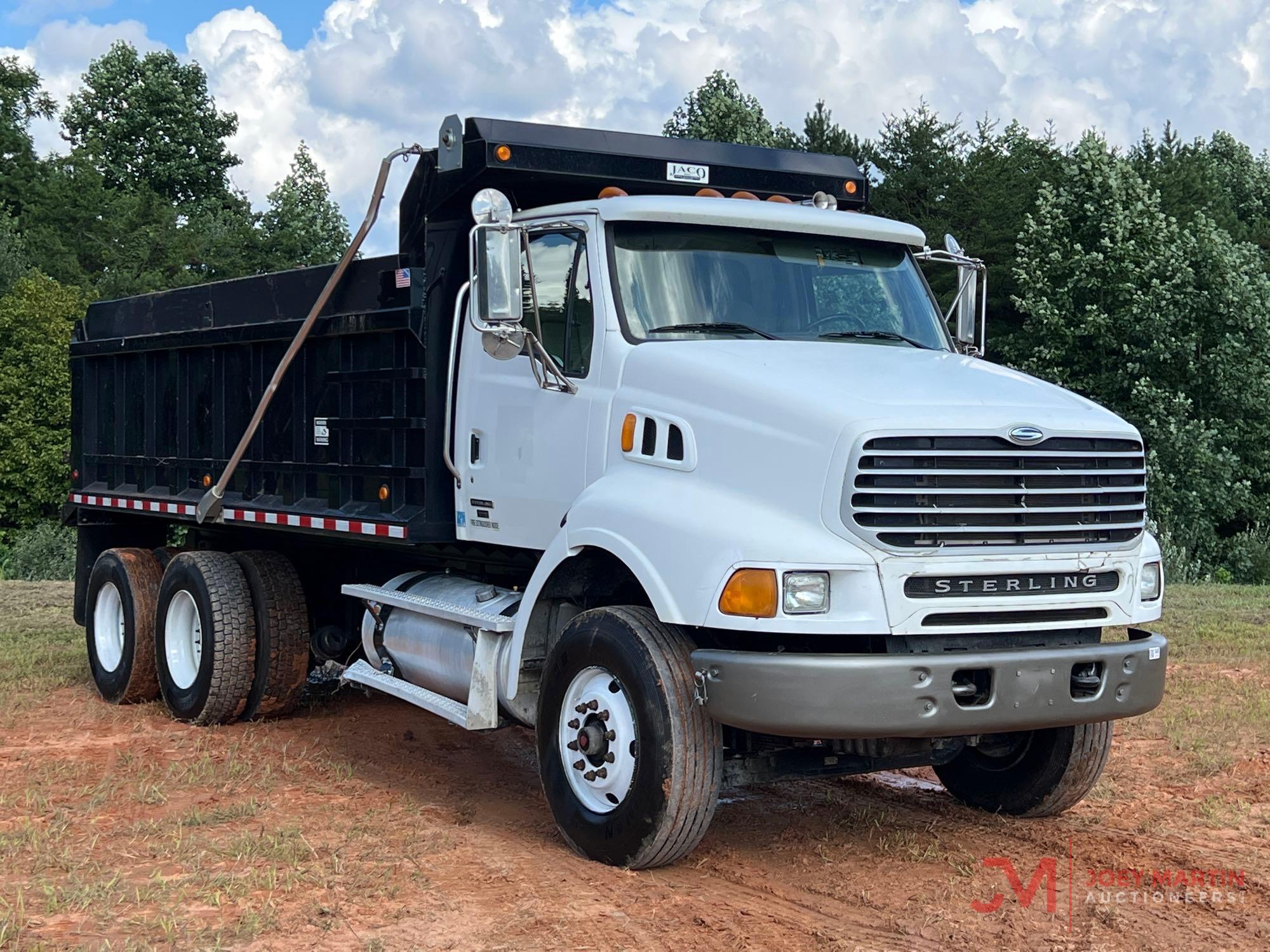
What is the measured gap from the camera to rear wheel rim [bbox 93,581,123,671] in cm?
1073

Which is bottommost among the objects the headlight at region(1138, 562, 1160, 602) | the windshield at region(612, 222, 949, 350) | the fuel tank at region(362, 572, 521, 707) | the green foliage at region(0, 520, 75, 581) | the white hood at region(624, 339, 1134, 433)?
the green foliage at region(0, 520, 75, 581)

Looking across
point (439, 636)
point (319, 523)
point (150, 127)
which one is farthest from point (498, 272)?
point (150, 127)

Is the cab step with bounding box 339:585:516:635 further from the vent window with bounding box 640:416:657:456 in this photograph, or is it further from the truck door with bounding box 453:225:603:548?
the vent window with bounding box 640:416:657:456

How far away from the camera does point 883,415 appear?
5.49 meters

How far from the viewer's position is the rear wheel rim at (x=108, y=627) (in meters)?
10.7

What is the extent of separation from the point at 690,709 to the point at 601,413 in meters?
1.45

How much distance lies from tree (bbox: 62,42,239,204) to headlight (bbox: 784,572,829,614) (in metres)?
58.0

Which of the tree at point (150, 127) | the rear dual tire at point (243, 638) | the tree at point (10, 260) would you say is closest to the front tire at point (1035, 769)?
the rear dual tire at point (243, 638)

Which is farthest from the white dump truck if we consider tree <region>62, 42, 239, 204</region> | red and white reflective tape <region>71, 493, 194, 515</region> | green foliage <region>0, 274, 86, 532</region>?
tree <region>62, 42, 239, 204</region>

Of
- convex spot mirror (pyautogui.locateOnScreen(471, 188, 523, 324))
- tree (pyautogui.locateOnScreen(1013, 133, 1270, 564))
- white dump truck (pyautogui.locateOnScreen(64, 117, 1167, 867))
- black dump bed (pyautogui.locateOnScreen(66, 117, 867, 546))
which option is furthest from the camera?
tree (pyautogui.locateOnScreen(1013, 133, 1270, 564))

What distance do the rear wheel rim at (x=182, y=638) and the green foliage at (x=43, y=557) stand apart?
67.9 feet

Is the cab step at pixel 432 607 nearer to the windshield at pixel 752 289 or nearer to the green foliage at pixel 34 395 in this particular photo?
the windshield at pixel 752 289

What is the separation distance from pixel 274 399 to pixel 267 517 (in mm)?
744

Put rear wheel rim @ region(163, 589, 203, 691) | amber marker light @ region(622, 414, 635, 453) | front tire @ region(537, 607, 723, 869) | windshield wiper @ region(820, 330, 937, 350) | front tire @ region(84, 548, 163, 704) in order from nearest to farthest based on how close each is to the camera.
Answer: front tire @ region(537, 607, 723, 869) → amber marker light @ region(622, 414, 635, 453) → windshield wiper @ region(820, 330, 937, 350) → rear wheel rim @ region(163, 589, 203, 691) → front tire @ region(84, 548, 163, 704)
